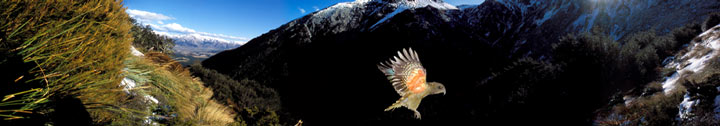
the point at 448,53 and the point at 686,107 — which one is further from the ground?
the point at 448,53

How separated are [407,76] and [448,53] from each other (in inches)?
1968

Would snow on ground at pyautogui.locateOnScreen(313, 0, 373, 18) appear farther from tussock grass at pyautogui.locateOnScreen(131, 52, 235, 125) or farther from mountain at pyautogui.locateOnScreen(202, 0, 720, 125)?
tussock grass at pyautogui.locateOnScreen(131, 52, 235, 125)

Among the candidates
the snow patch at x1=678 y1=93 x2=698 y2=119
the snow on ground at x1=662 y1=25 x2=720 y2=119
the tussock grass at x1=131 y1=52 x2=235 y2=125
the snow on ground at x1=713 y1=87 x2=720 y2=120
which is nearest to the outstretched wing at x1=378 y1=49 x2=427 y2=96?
the tussock grass at x1=131 y1=52 x2=235 y2=125

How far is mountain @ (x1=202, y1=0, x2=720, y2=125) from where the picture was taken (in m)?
12.3

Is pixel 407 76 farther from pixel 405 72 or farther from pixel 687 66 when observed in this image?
pixel 687 66

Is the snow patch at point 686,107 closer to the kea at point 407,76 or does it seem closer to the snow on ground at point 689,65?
the snow on ground at point 689,65

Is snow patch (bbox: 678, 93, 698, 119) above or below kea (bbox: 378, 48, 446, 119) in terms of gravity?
above

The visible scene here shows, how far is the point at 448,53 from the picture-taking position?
48.9 m

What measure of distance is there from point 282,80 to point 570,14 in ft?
164

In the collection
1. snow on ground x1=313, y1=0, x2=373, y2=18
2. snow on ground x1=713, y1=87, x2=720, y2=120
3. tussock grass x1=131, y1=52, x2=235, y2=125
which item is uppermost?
snow on ground x1=313, y1=0, x2=373, y2=18

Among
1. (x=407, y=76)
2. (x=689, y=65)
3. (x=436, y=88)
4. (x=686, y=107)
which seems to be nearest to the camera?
(x=407, y=76)

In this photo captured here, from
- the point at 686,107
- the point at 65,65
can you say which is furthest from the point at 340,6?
the point at 65,65

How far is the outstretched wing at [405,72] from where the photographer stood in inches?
76.3

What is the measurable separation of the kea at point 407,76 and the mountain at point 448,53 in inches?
256
